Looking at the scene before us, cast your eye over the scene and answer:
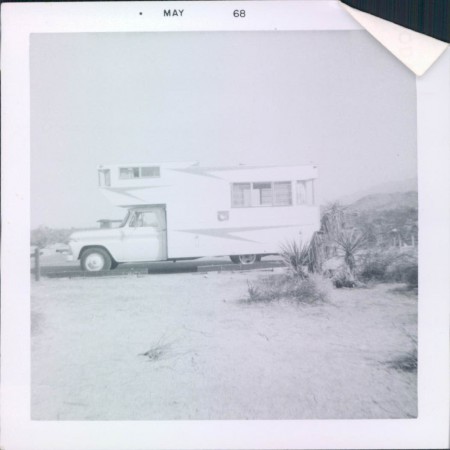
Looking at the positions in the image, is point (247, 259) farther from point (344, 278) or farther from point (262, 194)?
point (344, 278)

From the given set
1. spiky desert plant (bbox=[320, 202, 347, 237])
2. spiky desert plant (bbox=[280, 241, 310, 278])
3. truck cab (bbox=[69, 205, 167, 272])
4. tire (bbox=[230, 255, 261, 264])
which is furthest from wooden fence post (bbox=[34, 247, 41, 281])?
spiky desert plant (bbox=[320, 202, 347, 237])

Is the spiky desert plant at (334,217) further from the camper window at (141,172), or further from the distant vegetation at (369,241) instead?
the camper window at (141,172)

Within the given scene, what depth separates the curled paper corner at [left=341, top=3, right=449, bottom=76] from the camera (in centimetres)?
141

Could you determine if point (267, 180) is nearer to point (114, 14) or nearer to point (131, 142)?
point (131, 142)

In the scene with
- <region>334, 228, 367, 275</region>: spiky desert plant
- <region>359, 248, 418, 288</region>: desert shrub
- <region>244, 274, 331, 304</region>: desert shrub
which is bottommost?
<region>244, 274, 331, 304</region>: desert shrub

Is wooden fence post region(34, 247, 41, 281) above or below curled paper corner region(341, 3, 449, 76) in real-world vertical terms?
below

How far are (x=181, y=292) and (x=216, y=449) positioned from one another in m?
0.53

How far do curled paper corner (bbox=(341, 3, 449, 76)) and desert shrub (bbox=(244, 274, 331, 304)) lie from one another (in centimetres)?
81

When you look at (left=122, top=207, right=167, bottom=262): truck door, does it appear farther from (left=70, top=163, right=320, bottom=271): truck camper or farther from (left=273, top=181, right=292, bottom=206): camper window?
(left=273, top=181, right=292, bottom=206): camper window

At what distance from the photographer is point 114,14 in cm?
142

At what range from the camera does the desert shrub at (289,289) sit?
1.47m

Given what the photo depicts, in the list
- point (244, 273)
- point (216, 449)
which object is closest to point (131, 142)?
point (244, 273)

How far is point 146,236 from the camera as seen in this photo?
1.52 metres

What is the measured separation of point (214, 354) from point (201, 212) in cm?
49
